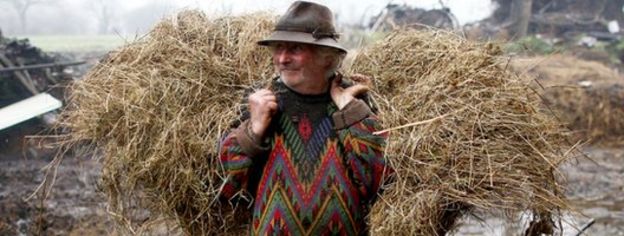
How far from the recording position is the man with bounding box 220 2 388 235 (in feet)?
8.25

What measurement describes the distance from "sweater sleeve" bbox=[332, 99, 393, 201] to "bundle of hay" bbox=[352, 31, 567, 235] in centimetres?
5

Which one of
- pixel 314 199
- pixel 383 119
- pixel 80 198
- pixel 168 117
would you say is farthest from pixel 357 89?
pixel 80 198

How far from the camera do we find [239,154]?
100 inches

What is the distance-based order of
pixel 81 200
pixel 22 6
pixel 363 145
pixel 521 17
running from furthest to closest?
pixel 22 6 → pixel 521 17 → pixel 81 200 → pixel 363 145

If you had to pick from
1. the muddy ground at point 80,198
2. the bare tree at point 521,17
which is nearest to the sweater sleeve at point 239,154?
the muddy ground at point 80,198

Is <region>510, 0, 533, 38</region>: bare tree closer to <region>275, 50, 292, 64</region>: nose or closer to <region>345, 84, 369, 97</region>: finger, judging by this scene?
<region>345, 84, 369, 97</region>: finger

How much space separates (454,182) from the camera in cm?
226

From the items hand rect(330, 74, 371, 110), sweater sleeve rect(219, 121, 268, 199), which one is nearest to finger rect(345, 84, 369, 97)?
hand rect(330, 74, 371, 110)

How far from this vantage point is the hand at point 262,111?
8.29 ft

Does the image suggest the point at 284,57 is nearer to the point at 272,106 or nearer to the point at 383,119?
the point at 272,106

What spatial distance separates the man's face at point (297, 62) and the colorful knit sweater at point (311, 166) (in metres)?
0.09

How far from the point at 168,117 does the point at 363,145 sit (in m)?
0.82

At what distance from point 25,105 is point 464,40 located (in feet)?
20.9

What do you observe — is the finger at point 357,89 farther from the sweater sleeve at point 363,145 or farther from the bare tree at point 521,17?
the bare tree at point 521,17
